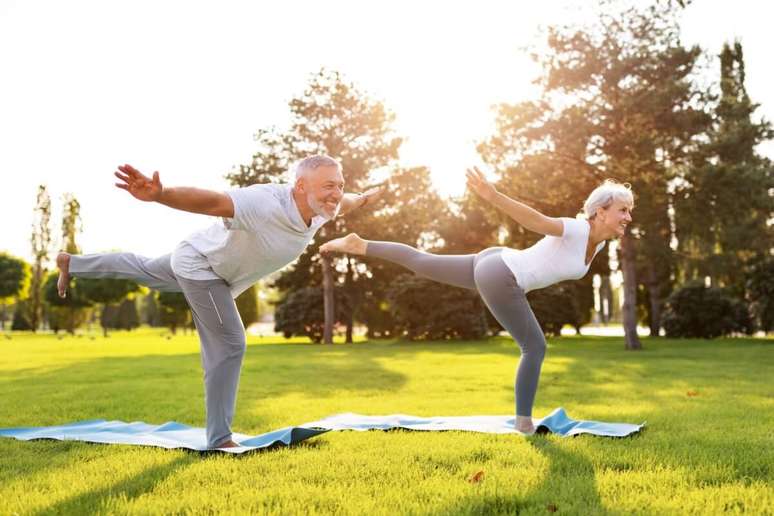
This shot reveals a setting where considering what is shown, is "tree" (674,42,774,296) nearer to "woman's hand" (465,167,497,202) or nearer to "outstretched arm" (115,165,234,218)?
"woman's hand" (465,167,497,202)

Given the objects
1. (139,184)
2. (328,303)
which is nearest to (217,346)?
(139,184)

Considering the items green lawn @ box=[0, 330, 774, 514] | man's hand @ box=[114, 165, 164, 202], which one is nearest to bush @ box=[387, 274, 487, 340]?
green lawn @ box=[0, 330, 774, 514]

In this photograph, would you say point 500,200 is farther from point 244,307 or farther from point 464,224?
point 244,307

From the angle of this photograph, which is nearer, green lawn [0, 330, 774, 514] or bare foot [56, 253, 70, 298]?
green lawn [0, 330, 774, 514]

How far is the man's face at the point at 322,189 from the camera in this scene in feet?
15.6

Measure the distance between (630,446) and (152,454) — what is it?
3.39m

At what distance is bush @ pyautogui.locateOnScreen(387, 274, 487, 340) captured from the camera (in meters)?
29.2

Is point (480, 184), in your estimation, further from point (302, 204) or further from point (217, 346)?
point (217, 346)

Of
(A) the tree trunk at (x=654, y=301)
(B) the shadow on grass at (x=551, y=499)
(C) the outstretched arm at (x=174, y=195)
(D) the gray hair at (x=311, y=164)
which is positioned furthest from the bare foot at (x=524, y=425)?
(A) the tree trunk at (x=654, y=301)

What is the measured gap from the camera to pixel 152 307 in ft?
254

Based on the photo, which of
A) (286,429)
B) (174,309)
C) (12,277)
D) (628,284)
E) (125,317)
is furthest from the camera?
(125,317)

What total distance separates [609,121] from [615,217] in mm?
16777

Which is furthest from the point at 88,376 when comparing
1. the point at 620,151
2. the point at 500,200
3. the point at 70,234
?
the point at 70,234

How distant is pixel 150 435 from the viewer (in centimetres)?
584
